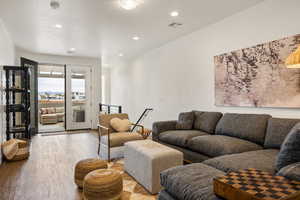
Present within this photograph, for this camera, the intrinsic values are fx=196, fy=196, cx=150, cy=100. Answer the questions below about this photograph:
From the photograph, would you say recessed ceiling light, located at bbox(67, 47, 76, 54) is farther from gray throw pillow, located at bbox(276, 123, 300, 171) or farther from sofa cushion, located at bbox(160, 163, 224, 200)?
gray throw pillow, located at bbox(276, 123, 300, 171)

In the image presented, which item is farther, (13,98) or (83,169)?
(13,98)

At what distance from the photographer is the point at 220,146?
8.64 feet

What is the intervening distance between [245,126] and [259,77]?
82 centimetres

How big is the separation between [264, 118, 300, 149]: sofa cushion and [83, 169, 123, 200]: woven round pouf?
197 cm

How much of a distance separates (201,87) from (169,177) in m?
2.77

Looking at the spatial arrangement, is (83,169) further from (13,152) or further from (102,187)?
(13,152)

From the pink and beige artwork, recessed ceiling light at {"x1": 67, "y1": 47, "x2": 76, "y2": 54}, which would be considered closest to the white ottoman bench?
the pink and beige artwork

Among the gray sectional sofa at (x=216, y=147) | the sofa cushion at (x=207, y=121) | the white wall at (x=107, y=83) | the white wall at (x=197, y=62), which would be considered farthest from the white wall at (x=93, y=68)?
the sofa cushion at (x=207, y=121)

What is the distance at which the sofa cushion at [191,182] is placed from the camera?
1.48 meters

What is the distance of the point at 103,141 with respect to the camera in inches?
148

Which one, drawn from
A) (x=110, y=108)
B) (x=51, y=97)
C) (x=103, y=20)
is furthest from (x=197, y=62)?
(x=51, y=97)

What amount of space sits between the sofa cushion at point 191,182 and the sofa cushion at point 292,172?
1.55 ft

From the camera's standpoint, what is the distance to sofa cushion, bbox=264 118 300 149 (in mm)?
2408

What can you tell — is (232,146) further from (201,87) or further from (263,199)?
(201,87)
